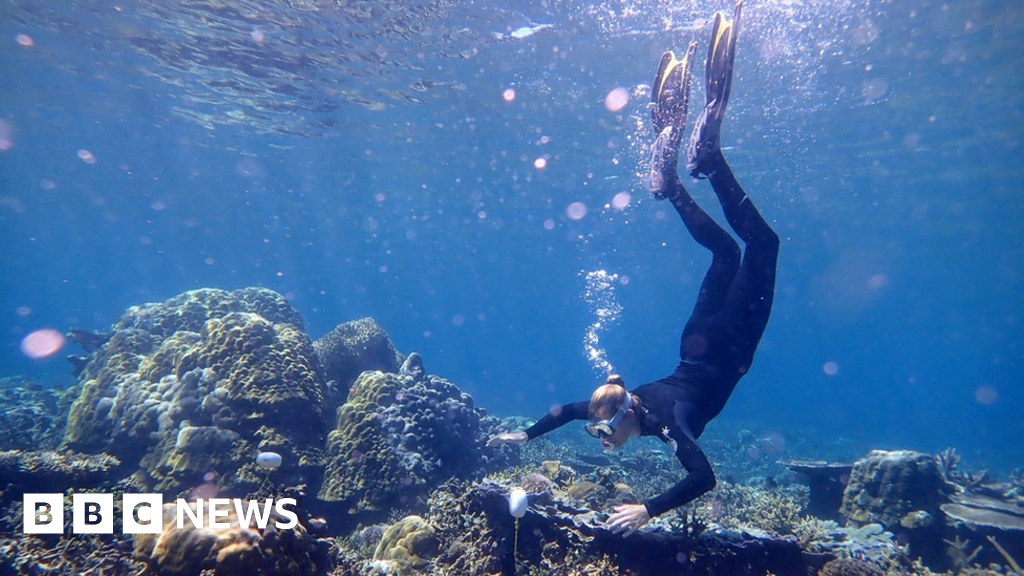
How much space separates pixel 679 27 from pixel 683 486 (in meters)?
16.3

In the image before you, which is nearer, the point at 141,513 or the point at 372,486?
the point at 141,513

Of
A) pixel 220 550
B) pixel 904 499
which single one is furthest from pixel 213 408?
pixel 904 499

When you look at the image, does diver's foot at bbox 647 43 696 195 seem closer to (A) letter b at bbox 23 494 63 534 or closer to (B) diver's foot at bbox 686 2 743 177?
(B) diver's foot at bbox 686 2 743 177

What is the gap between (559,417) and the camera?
5426 mm

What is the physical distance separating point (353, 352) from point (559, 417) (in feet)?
25.3

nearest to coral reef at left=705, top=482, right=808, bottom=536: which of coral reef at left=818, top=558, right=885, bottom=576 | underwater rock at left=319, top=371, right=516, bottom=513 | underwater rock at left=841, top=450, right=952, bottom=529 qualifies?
coral reef at left=818, top=558, right=885, bottom=576

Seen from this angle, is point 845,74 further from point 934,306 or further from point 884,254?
point 934,306

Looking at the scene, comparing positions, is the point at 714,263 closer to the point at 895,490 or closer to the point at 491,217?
the point at 895,490

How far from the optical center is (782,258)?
58.2 meters

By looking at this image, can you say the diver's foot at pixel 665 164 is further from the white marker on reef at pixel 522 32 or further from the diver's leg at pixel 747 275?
the white marker on reef at pixel 522 32

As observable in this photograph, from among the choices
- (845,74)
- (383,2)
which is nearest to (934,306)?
(845,74)

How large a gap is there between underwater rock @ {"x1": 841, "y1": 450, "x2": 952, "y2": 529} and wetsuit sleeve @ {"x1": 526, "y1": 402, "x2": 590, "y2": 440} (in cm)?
644

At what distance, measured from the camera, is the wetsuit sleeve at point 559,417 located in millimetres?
5281

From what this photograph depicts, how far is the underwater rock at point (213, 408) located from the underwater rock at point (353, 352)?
1.70 m
